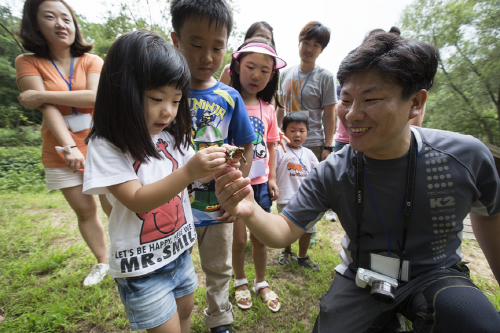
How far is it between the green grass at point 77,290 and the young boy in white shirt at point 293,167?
14cm

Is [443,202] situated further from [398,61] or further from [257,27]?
[257,27]

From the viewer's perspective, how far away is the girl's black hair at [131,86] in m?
1.21

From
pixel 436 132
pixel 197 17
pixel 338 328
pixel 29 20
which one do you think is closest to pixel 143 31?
pixel 197 17

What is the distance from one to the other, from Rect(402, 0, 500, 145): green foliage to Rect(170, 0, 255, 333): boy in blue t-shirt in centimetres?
1396

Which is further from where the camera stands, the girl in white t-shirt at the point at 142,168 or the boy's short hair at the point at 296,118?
the boy's short hair at the point at 296,118

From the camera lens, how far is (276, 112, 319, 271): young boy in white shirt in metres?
3.03

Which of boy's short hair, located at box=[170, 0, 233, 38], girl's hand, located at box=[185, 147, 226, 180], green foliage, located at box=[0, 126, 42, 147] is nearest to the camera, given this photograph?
girl's hand, located at box=[185, 147, 226, 180]

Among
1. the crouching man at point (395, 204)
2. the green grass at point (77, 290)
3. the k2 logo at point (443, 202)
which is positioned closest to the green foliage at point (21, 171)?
the green grass at point (77, 290)

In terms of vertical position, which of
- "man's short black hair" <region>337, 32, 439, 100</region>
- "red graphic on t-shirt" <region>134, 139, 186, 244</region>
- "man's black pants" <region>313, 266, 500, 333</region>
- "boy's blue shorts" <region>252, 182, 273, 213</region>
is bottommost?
"man's black pants" <region>313, 266, 500, 333</region>

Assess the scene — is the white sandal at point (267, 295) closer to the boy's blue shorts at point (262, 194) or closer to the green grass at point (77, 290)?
the green grass at point (77, 290)

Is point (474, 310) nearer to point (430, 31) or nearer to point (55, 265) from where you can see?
point (55, 265)

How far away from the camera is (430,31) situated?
1376cm

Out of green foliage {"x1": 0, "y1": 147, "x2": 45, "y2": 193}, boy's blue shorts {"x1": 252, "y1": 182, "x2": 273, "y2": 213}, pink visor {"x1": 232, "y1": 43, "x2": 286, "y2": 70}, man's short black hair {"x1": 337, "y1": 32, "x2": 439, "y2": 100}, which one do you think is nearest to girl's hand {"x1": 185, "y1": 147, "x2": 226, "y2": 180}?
man's short black hair {"x1": 337, "y1": 32, "x2": 439, "y2": 100}

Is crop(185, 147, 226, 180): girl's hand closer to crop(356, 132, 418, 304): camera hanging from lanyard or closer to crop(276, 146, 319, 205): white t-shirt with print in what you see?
crop(356, 132, 418, 304): camera hanging from lanyard
